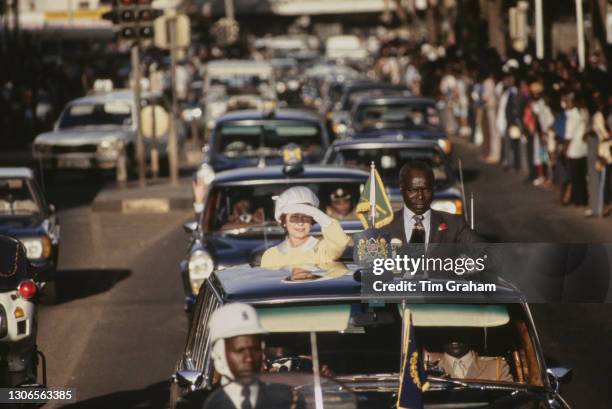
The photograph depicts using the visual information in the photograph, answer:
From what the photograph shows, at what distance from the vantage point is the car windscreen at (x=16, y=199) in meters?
16.6

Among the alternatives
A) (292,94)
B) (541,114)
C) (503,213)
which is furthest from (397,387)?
(292,94)

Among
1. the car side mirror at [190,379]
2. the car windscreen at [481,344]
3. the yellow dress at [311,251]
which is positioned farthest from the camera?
the yellow dress at [311,251]

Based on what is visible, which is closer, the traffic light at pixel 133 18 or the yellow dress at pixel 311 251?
the yellow dress at pixel 311 251

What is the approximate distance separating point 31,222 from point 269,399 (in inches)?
424

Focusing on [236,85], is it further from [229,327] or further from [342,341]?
[229,327]

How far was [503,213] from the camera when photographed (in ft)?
77.4

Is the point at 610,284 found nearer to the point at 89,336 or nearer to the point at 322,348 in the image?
the point at 322,348

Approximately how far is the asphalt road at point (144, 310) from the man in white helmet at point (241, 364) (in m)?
4.75

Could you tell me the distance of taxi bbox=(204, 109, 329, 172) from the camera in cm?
2147

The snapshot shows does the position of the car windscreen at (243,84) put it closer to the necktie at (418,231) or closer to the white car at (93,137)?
the white car at (93,137)

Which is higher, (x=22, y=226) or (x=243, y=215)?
A: (x=243, y=215)

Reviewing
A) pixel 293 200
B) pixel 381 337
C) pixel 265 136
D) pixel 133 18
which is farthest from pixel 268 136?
pixel 381 337

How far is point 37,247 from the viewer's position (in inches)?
628

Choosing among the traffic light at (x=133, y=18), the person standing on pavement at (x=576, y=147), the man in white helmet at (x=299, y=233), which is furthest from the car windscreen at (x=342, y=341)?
the traffic light at (x=133, y=18)
